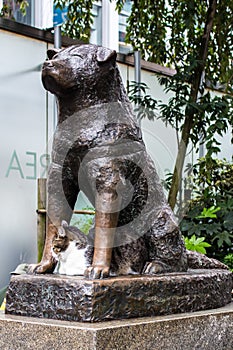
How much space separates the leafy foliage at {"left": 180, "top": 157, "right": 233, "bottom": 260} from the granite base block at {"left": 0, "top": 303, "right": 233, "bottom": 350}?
246cm

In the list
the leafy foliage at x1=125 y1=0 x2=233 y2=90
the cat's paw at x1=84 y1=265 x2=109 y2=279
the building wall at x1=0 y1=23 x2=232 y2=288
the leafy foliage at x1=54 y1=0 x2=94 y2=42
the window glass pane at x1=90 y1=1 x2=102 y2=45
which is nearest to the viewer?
the cat's paw at x1=84 y1=265 x2=109 y2=279

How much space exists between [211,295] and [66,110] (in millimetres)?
762

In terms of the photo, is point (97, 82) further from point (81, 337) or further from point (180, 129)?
Result: point (180, 129)

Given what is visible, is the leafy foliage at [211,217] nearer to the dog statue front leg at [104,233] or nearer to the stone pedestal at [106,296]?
the stone pedestal at [106,296]

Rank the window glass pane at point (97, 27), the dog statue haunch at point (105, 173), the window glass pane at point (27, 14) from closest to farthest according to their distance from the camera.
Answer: the dog statue haunch at point (105, 173) < the window glass pane at point (27, 14) < the window glass pane at point (97, 27)

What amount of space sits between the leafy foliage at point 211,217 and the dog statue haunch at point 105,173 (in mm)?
2458

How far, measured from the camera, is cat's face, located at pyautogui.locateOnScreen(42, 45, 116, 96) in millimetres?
1965

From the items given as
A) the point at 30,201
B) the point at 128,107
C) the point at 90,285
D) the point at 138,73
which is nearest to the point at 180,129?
the point at 138,73

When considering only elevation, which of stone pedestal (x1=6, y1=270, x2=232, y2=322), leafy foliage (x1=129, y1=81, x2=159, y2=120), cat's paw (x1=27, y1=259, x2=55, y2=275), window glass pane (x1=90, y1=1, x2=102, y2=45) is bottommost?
stone pedestal (x1=6, y1=270, x2=232, y2=322)

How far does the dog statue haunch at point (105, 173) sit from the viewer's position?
1.93 metres

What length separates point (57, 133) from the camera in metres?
2.04

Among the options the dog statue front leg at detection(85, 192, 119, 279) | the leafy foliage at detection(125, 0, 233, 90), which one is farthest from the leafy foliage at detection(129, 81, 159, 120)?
the dog statue front leg at detection(85, 192, 119, 279)

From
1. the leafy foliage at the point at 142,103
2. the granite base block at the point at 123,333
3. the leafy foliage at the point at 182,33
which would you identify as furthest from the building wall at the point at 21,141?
the granite base block at the point at 123,333

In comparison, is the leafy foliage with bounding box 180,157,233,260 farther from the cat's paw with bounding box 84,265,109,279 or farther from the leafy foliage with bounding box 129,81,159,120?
the cat's paw with bounding box 84,265,109,279
